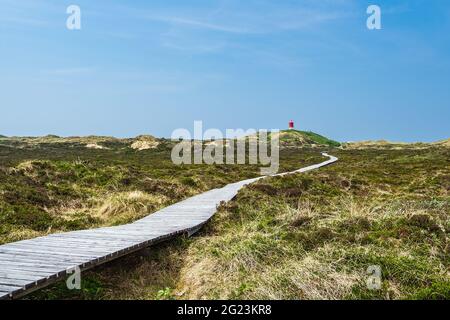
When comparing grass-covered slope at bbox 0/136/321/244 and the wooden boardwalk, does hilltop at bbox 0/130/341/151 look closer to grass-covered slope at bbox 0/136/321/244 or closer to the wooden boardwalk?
grass-covered slope at bbox 0/136/321/244

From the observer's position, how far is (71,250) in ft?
26.9

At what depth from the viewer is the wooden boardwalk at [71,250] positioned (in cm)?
635

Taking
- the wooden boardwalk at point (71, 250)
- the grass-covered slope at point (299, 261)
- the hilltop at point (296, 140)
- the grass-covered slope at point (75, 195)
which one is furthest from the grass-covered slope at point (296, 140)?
the wooden boardwalk at point (71, 250)

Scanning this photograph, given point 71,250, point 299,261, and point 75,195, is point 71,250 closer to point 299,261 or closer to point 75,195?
point 299,261

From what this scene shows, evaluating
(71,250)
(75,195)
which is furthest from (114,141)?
(71,250)

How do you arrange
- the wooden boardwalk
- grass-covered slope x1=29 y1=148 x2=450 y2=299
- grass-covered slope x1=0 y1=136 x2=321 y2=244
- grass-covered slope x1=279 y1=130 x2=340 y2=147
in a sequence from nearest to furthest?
the wooden boardwalk → grass-covered slope x1=29 y1=148 x2=450 y2=299 → grass-covered slope x1=0 y1=136 x2=321 y2=244 → grass-covered slope x1=279 y1=130 x2=340 y2=147

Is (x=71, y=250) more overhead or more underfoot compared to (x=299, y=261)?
more overhead

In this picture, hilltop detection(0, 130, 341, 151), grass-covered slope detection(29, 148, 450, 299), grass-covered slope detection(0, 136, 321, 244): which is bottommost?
grass-covered slope detection(29, 148, 450, 299)

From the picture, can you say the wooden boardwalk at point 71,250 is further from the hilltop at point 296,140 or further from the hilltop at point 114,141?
the hilltop at point 296,140

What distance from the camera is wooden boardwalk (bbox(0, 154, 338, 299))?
6.35 meters

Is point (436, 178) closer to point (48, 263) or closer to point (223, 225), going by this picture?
point (223, 225)

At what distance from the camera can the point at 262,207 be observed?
47.0 feet

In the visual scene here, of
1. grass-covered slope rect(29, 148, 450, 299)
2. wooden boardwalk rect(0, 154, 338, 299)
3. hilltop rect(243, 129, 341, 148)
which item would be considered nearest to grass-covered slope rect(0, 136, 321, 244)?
wooden boardwalk rect(0, 154, 338, 299)
